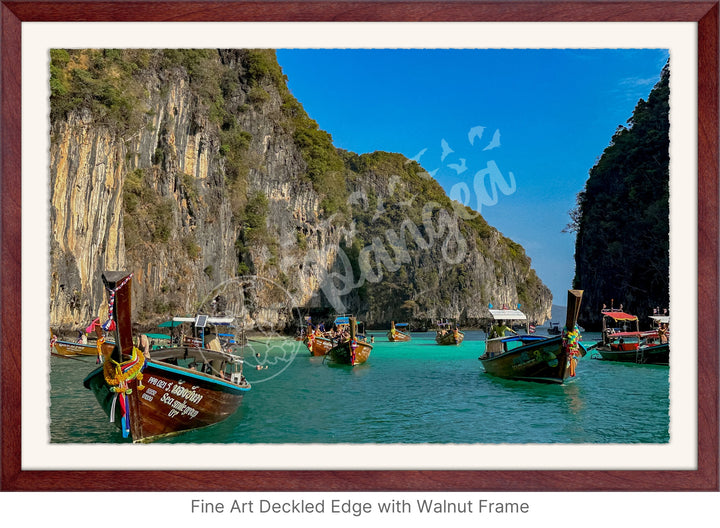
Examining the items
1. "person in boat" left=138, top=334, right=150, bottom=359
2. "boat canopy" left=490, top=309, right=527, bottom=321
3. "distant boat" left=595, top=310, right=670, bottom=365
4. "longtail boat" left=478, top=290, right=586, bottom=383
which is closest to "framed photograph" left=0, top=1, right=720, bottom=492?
"person in boat" left=138, top=334, right=150, bottom=359

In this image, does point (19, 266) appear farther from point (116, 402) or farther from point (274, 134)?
point (274, 134)

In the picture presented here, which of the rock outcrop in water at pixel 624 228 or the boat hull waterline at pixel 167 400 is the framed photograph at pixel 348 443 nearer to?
the boat hull waterline at pixel 167 400

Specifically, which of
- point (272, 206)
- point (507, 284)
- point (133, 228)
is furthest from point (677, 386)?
point (507, 284)

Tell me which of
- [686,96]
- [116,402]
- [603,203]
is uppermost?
[603,203]

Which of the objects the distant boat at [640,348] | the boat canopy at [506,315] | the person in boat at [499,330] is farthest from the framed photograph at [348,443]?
the distant boat at [640,348]

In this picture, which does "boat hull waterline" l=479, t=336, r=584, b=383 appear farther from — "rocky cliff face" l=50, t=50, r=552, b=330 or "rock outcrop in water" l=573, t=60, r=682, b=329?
"rock outcrop in water" l=573, t=60, r=682, b=329

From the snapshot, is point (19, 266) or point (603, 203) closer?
point (19, 266)

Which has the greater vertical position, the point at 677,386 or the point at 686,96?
the point at 686,96

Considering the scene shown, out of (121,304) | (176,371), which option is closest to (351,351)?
(176,371)

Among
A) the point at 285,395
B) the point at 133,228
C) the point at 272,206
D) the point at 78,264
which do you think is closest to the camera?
the point at 285,395
